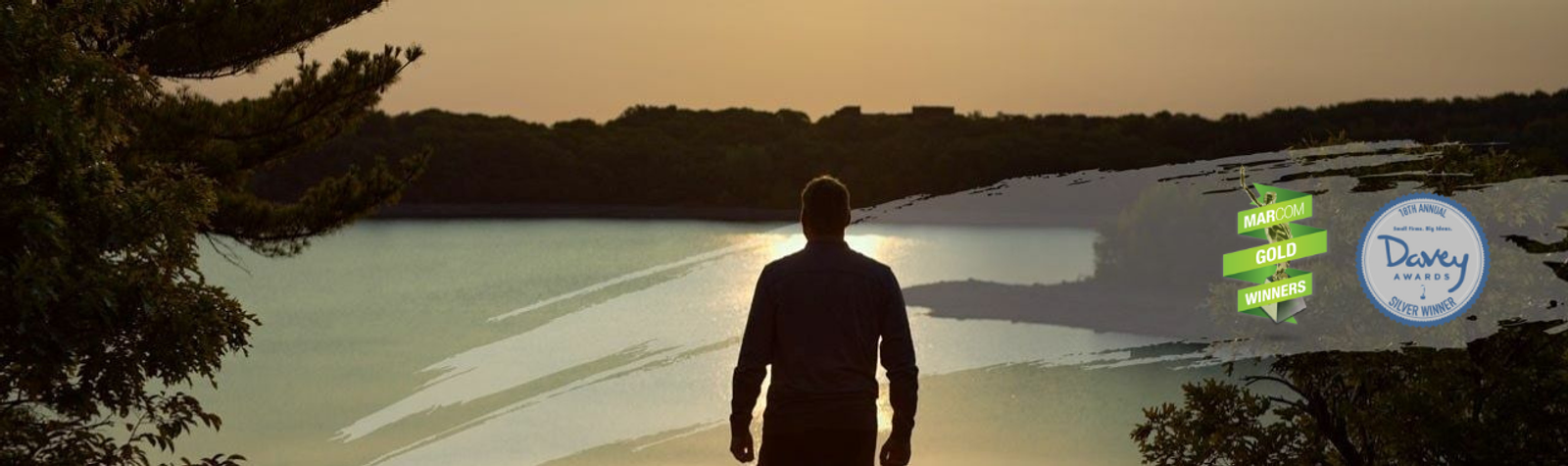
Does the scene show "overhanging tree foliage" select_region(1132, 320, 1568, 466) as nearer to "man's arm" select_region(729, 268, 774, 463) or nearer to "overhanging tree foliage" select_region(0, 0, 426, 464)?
"man's arm" select_region(729, 268, 774, 463)

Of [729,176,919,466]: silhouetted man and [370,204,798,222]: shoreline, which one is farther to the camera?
[370,204,798,222]: shoreline

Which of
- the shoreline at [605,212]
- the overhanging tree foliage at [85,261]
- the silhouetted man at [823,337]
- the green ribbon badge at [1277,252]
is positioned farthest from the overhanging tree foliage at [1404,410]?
the shoreline at [605,212]

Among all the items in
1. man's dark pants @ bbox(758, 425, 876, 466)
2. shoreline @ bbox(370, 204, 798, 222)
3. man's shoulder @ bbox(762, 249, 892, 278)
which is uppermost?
shoreline @ bbox(370, 204, 798, 222)

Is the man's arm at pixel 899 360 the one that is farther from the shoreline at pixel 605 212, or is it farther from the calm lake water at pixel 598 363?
the shoreline at pixel 605 212

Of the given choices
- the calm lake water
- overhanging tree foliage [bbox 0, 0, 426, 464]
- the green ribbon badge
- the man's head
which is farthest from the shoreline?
the man's head

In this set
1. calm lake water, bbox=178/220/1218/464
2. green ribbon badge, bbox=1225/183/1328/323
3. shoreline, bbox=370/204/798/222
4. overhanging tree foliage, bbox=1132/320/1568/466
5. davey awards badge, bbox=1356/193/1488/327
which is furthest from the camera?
shoreline, bbox=370/204/798/222

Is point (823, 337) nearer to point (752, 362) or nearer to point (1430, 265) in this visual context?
point (752, 362)

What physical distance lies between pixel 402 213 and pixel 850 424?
14000 centimetres

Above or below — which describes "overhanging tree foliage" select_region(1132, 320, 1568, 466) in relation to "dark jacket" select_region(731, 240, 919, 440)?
below

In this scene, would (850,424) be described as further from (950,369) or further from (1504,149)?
(950,369)

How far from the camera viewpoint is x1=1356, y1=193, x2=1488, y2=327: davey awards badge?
473 inches

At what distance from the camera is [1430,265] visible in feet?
39.4

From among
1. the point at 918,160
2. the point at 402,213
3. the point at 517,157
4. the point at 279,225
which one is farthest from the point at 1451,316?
the point at 402,213

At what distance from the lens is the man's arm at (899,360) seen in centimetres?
628
